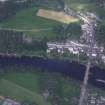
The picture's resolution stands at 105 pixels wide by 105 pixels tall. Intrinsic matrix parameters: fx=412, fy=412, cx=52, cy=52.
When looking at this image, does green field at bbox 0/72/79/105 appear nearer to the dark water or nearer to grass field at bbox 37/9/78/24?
the dark water

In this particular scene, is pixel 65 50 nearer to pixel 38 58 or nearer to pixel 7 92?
pixel 38 58

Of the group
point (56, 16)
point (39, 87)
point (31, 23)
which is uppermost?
point (56, 16)

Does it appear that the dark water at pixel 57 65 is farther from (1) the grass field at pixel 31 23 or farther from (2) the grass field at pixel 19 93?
(1) the grass field at pixel 31 23

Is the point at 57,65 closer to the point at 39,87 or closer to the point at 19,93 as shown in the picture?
the point at 39,87

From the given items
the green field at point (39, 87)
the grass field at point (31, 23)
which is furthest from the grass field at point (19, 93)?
the grass field at point (31, 23)

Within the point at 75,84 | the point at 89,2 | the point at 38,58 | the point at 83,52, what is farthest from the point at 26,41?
the point at 89,2

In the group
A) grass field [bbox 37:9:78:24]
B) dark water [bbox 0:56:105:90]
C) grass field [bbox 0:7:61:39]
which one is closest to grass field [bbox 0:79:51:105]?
dark water [bbox 0:56:105:90]

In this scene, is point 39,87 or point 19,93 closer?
point 19,93

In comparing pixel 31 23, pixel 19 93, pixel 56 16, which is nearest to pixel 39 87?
pixel 19 93

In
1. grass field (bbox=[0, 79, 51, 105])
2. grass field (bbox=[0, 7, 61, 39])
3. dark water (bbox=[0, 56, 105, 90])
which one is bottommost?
grass field (bbox=[0, 79, 51, 105])
